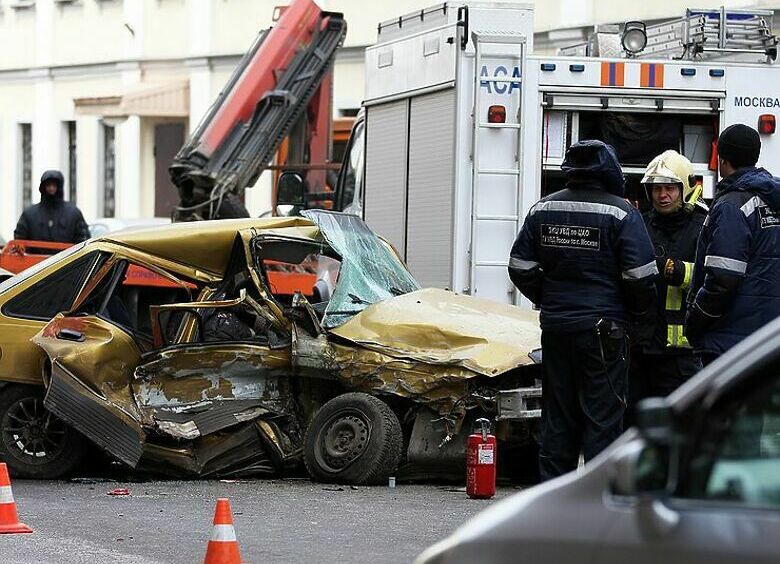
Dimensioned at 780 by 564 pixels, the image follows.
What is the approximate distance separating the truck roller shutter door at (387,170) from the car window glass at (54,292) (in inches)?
145

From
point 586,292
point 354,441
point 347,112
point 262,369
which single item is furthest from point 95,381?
point 347,112

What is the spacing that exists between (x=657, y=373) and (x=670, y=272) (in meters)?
0.53

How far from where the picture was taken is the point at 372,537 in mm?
8391

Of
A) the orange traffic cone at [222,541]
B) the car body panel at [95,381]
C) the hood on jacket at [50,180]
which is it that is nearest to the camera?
the orange traffic cone at [222,541]

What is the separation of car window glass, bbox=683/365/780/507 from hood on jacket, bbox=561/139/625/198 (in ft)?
15.0

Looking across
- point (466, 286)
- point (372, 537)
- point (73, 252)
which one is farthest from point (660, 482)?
point (466, 286)

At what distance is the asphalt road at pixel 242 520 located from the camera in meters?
7.89

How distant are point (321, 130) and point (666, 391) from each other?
11000mm

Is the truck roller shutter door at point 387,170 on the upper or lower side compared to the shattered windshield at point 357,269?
upper

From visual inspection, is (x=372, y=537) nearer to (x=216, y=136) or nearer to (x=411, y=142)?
(x=411, y=142)

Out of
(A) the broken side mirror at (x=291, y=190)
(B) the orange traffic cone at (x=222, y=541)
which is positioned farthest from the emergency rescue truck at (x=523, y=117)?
(B) the orange traffic cone at (x=222, y=541)

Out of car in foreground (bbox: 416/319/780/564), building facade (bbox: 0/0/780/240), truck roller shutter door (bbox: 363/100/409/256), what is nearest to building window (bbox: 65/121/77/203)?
building facade (bbox: 0/0/780/240)

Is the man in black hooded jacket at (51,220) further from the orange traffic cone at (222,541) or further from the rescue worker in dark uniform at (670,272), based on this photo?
the orange traffic cone at (222,541)

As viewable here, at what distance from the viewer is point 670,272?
8977 mm
